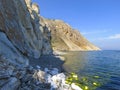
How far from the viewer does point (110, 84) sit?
112ft

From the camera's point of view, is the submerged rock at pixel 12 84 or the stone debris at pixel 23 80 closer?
the submerged rock at pixel 12 84

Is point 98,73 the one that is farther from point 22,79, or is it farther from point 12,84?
point 12,84

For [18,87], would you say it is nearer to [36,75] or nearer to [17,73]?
[17,73]

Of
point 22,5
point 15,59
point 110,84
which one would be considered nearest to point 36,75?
point 15,59

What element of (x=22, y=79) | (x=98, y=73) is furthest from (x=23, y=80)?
(x=98, y=73)

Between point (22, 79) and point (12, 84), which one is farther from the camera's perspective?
point (22, 79)

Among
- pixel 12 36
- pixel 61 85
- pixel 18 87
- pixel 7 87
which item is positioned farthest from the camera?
pixel 12 36

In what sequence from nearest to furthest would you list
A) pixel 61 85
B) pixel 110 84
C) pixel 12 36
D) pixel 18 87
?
1. pixel 18 87
2. pixel 61 85
3. pixel 12 36
4. pixel 110 84

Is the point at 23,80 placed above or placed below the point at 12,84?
above

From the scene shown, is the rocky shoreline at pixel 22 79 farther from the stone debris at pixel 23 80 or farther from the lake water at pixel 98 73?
the lake water at pixel 98 73

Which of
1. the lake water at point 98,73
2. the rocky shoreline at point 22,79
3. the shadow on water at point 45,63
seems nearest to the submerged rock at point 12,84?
the rocky shoreline at point 22,79

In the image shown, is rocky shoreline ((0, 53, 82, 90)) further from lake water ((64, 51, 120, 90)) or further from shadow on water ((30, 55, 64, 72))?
shadow on water ((30, 55, 64, 72))

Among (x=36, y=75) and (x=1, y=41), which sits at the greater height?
(x=1, y=41)

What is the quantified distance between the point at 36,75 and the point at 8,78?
539 centimetres
